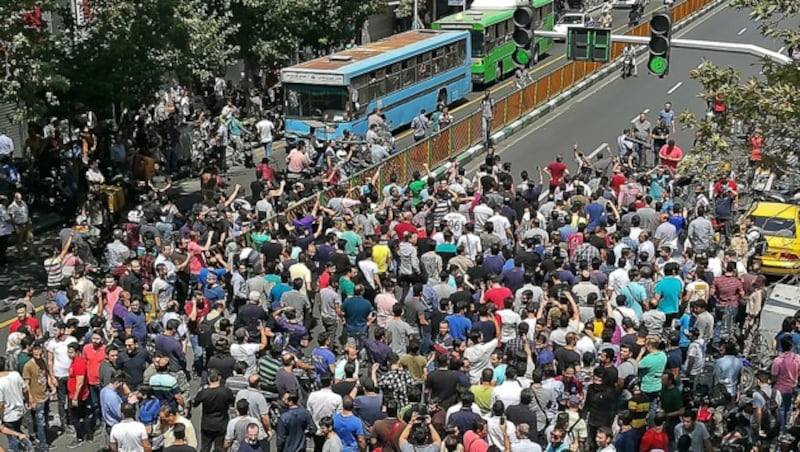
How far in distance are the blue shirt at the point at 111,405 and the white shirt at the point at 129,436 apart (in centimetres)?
72

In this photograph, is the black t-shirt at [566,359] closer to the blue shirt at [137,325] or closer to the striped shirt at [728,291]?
the striped shirt at [728,291]

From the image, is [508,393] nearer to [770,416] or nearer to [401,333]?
[401,333]

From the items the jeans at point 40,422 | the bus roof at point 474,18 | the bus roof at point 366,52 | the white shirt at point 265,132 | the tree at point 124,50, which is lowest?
the jeans at point 40,422

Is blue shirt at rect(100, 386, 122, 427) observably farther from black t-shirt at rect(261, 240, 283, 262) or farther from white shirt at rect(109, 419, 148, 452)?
black t-shirt at rect(261, 240, 283, 262)

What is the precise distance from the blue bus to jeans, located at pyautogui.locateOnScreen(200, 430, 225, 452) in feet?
55.6

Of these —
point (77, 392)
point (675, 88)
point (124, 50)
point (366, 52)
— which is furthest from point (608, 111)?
point (77, 392)

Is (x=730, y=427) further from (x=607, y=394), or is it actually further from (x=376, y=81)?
(x=376, y=81)

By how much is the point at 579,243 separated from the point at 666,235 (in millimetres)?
1851

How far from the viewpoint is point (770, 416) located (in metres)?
12.3

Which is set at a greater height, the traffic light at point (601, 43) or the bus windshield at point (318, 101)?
the traffic light at point (601, 43)

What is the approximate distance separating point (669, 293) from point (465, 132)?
1529 cm

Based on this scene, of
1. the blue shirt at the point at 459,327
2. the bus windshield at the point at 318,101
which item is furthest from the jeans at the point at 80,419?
the bus windshield at the point at 318,101

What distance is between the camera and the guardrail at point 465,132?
2473cm

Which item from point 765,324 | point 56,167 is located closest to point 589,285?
point 765,324
